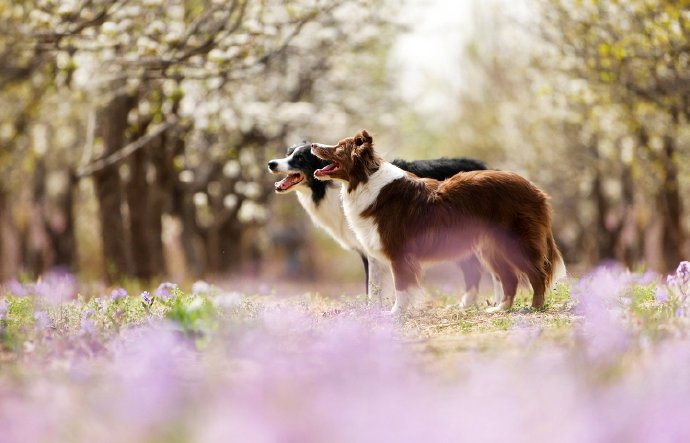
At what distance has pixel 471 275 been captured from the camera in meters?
9.12

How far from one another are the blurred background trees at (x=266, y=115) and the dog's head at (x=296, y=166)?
6.18ft

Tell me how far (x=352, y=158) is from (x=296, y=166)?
1483 mm

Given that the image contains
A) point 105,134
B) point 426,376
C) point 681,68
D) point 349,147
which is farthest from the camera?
point 105,134

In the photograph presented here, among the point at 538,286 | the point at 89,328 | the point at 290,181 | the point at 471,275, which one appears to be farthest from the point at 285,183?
the point at 89,328

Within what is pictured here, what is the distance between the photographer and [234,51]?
34.4 ft

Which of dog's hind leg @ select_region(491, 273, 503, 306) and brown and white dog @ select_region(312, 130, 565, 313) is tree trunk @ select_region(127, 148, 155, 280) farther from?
dog's hind leg @ select_region(491, 273, 503, 306)

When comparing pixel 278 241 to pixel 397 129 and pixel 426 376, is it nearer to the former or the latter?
pixel 397 129

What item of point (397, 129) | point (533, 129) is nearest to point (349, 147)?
point (533, 129)

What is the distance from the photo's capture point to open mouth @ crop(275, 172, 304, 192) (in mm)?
9266

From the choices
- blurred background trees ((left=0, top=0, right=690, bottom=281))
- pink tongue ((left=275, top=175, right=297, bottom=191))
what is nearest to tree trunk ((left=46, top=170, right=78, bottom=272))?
blurred background trees ((left=0, top=0, right=690, bottom=281))

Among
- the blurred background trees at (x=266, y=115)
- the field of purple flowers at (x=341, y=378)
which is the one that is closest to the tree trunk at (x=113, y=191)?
the blurred background trees at (x=266, y=115)

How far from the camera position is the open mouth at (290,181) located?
9266 mm

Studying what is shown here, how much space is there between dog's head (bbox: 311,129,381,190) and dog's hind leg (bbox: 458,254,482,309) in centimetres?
187

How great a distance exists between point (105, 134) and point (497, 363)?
35.5ft
